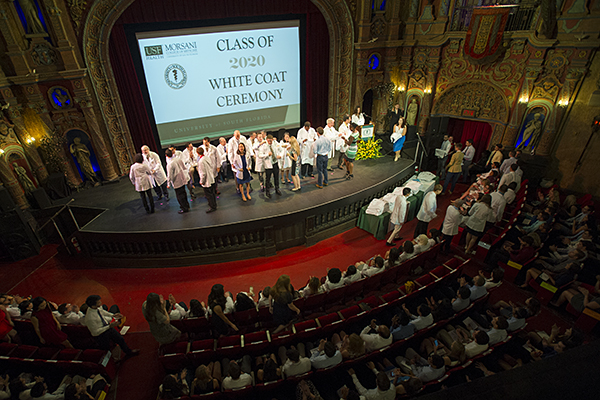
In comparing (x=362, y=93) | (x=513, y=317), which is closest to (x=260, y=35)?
(x=362, y=93)

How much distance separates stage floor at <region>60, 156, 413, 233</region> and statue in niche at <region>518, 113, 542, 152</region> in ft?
11.8

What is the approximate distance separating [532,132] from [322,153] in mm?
6266

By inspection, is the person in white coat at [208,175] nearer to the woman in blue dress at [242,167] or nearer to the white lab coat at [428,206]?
the woman in blue dress at [242,167]

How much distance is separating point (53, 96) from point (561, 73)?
13.4 meters

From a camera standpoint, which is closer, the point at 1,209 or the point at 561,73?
the point at 1,209

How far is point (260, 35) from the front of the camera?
9180 millimetres

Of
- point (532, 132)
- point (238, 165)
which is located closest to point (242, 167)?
point (238, 165)

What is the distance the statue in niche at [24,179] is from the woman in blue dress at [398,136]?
1015 cm

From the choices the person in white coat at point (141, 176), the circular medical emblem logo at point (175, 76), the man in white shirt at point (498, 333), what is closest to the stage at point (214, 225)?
the person in white coat at point (141, 176)

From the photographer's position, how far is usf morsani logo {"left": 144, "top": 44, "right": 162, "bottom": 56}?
8.11m

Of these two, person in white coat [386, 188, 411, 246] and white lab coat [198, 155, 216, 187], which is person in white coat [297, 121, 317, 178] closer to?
white lab coat [198, 155, 216, 187]

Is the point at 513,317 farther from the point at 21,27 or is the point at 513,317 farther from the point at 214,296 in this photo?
the point at 21,27

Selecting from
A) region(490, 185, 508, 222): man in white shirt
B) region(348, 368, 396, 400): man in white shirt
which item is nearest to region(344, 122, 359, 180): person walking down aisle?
region(490, 185, 508, 222): man in white shirt

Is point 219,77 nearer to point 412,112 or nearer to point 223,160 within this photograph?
point 223,160
